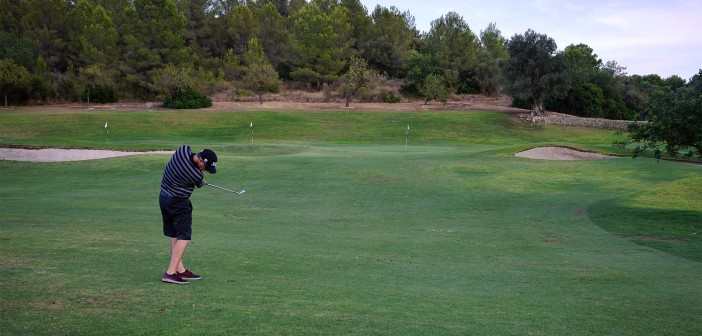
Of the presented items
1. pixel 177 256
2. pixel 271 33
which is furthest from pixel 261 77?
pixel 177 256

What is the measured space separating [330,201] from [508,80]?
49154 mm

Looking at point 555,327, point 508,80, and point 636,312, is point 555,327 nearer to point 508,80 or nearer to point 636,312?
point 636,312

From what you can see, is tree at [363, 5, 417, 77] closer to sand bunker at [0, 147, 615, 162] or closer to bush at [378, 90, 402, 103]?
bush at [378, 90, 402, 103]

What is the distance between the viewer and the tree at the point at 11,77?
71625 millimetres

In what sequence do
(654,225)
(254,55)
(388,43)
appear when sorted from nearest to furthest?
(654,225) → (254,55) → (388,43)

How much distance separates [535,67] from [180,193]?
61.0 m

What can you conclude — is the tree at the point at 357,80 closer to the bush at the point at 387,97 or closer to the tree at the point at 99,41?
the bush at the point at 387,97

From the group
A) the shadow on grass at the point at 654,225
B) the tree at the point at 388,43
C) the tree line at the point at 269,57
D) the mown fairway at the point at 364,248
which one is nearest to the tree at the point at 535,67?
the tree line at the point at 269,57

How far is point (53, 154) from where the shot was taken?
34375 mm

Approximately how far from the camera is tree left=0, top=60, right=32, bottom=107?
7162cm

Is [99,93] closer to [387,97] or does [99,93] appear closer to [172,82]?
[172,82]

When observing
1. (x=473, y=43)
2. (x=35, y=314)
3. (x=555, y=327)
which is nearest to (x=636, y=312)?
(x=555, y=327)

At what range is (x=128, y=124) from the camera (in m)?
57.2

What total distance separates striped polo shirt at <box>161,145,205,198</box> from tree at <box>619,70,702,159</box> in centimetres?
1435
